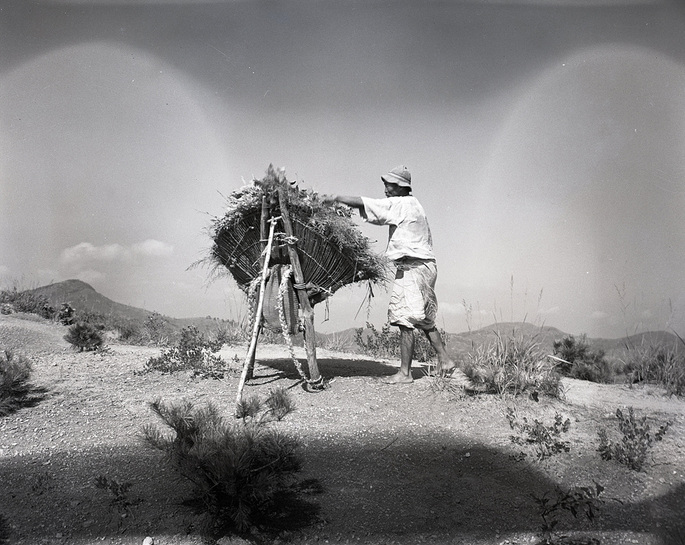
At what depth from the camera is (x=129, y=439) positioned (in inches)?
145

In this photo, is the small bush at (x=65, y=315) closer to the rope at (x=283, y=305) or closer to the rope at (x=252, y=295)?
the rope at (x=252, y=295)

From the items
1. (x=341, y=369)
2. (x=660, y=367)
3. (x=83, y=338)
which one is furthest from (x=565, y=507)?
(x=83, y=338)

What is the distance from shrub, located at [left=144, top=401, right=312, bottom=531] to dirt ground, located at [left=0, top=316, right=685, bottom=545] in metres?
0.17

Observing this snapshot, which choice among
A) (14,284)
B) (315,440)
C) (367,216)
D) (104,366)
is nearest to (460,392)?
(315,440)

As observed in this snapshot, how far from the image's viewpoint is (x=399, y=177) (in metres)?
5.13

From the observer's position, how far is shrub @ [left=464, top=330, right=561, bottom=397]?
4.63 metres

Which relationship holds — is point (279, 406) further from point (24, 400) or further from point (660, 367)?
point (660, 367)

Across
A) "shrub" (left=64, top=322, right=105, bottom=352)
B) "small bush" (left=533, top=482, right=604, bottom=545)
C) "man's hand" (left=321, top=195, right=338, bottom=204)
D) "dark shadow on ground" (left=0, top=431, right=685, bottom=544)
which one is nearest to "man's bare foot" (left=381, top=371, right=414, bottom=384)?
"dark shadow on ground" (left=0, top=431, right=685, bottom=544)

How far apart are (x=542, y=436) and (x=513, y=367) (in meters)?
1.12

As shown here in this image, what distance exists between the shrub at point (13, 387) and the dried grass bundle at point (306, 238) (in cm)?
228

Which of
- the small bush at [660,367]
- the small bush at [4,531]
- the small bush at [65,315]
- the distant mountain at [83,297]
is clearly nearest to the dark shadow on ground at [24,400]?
the small bush at [4,531]

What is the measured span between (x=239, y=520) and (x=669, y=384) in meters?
5.21

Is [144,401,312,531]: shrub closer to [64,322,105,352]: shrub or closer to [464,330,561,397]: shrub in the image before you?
[464,330,561,397]: shrub

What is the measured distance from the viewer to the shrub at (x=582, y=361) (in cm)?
679
